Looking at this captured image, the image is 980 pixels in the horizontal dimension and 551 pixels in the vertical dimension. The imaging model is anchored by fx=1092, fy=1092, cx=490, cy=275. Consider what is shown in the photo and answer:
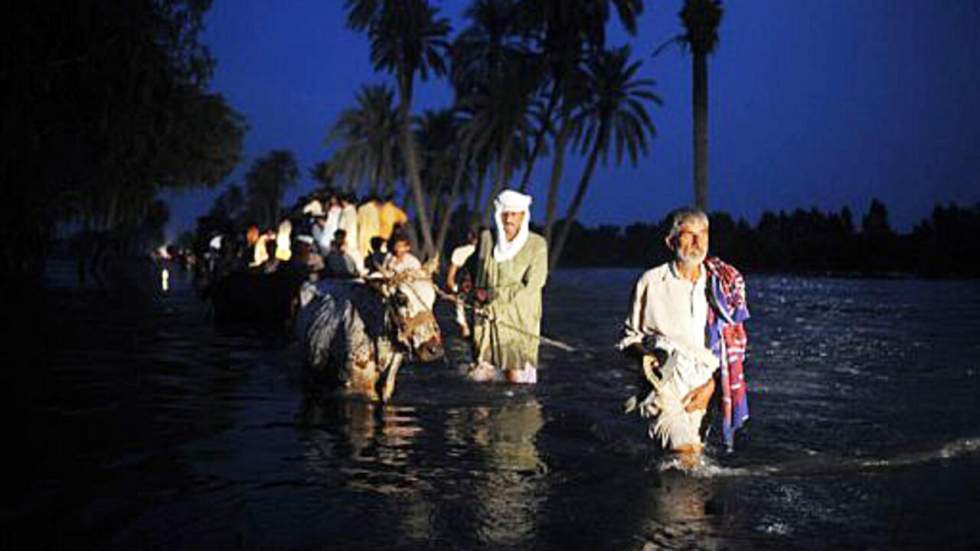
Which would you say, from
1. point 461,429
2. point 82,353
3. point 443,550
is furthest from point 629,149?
point 443,550

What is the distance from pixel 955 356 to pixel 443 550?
13759 millimetres

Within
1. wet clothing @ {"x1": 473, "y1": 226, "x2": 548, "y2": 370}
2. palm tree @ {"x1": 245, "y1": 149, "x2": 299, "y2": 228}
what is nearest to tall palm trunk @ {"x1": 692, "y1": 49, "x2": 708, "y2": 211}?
wet clothing @ {"x1": 473, "y1": 226, "x2": 548, "y2": 370}

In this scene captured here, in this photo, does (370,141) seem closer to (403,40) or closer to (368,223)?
(403,40)

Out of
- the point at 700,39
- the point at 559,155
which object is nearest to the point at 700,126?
the point at 700,39

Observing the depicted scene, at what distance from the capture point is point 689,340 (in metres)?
6.61

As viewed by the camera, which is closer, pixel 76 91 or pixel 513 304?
pixel 513 304

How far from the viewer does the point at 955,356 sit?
1669 cm

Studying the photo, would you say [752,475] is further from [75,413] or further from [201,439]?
[75,413]

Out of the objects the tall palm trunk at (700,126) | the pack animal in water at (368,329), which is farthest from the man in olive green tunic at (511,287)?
the tall palm trunk at (700,126)

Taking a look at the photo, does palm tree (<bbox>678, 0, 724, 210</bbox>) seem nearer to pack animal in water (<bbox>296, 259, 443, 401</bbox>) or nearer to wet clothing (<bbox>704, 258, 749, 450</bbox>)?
pack animal in water (<bbox>296, 259, 443, 401</bbox>)

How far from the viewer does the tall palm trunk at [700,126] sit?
31.9m

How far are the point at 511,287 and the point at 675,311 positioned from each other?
3465 mm

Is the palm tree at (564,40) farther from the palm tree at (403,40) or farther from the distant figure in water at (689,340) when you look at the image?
the distant figure in water at (689,340)

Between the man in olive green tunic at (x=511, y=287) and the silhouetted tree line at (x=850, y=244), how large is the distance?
73006mm
